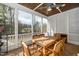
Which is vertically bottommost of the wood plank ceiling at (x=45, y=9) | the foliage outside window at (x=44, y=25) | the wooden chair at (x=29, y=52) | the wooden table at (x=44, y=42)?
the wooden chair at (x=29, y=52)

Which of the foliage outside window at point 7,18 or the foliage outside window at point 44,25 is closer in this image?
the foliage outside window at point 7,18

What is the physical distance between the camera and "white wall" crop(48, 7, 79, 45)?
197 centimetres

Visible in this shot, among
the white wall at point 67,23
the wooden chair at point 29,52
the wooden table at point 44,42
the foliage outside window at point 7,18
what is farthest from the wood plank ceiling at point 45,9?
the wooden chair at point 29,52

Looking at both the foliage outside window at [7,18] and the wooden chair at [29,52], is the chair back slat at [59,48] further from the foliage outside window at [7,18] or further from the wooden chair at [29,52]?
the foliage outside window at [7,18]

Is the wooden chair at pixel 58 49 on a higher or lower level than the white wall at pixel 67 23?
lower

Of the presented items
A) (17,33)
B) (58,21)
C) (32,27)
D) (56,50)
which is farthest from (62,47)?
(17,33)

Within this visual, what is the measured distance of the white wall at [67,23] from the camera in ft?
6.47

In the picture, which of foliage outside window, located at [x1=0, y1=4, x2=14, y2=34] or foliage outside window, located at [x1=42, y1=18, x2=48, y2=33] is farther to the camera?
foliage outside window, located at [x1=42, y1=18, x2=48, y2=33]

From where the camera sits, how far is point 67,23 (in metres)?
2.03

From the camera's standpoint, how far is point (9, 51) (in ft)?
6.31

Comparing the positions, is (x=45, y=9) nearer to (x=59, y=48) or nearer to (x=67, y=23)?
(x=67, y=23)

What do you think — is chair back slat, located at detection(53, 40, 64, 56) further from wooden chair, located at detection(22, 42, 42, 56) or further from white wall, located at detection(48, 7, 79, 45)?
wooden chair, located at detection(22, 42, 42, 56)

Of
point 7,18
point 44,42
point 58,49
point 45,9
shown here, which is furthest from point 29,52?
point 45,9

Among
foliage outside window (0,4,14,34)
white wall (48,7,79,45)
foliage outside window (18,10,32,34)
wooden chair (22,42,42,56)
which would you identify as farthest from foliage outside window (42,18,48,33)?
foliage outside window (0,4,14,34)
